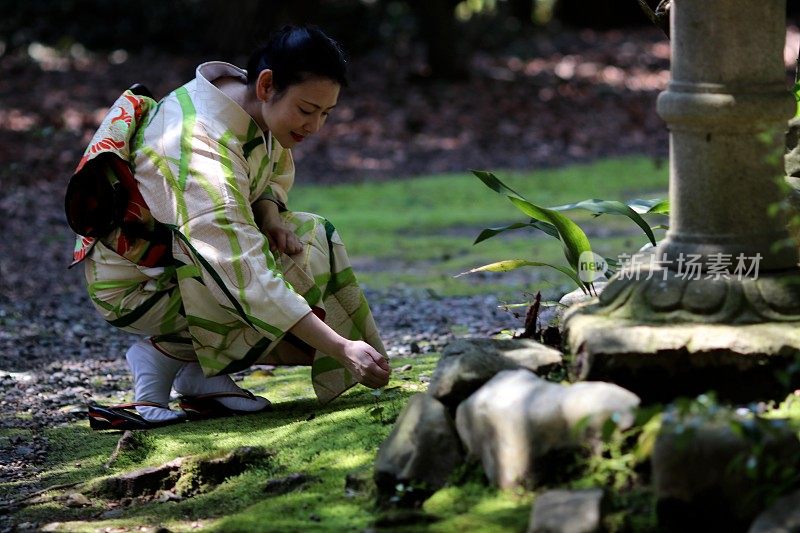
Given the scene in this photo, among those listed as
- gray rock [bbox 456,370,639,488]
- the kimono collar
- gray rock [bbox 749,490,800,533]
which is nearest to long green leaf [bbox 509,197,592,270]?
the kimono collar

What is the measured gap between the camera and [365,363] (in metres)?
3.16

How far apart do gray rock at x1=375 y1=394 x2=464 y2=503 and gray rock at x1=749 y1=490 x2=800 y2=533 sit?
730 millimetres

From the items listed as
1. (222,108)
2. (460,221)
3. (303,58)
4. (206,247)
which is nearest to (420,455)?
(206,247)

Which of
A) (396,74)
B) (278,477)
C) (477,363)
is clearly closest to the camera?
(477,363)

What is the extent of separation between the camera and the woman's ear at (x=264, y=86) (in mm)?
3371

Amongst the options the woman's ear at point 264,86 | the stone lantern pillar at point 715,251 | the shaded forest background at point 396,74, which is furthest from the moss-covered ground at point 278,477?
the shaded forest background at point 396,74

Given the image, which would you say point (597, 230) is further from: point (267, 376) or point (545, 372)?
point (545, 372)

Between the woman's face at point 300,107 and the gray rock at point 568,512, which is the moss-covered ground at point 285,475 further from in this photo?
the woman's face at point 300,107

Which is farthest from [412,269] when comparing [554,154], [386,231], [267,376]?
[554,154]

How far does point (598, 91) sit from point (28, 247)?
7.72 meters

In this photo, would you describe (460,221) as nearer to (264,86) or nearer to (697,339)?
(264,86)

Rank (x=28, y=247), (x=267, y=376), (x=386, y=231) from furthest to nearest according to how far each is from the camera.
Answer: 1. (x=386, y=231)
2. (x=28, y=247)
3. (x=267, y=376)

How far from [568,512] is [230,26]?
12.6 metres

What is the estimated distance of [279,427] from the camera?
336cm
